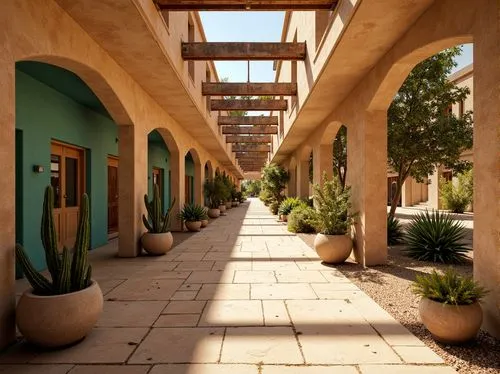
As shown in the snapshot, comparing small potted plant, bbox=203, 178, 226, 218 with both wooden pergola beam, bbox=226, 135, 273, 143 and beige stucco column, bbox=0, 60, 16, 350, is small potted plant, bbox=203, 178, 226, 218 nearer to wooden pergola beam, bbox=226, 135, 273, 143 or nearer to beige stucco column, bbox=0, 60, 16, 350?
wooden pergola beam, bbox=226, 135, 273, 143

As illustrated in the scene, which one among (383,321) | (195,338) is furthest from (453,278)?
(195,338)

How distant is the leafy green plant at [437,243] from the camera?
6.35 metres

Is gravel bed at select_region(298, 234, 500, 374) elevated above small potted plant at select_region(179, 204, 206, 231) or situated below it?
below

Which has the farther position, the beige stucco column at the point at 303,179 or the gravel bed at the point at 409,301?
the beige stucco column at the point at 303,179

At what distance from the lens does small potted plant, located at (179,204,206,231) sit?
1079 centimetres

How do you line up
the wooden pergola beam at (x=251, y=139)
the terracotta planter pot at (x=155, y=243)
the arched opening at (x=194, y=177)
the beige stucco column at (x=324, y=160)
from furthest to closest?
the wooden pergola beam at (x=251, y=139), the arched opening at (x=194, y=177), the beige stucco column at (x=324, y=160), the terracotta planter pot at (x=155, y=243)

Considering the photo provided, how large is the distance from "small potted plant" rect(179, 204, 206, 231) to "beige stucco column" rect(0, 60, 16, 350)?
7773 mm

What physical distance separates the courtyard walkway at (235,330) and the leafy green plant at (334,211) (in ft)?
2.52

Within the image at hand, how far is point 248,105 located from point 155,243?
547 centimetres

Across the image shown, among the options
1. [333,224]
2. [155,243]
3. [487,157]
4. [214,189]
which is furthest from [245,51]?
[214,189]

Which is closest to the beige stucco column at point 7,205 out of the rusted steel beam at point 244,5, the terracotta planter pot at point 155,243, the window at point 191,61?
the rusted steel beam at point 244,5

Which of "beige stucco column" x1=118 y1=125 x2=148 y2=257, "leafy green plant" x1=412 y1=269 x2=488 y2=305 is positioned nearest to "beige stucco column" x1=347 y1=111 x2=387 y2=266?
"leafy green plant" x1=412 y1=269 x2=488 y2=305

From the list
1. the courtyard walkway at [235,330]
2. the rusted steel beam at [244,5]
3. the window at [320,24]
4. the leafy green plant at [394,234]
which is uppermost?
the window at [320,24]

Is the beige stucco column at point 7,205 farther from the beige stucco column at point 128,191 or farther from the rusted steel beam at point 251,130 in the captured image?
the rusted steel beam at point 251,130
